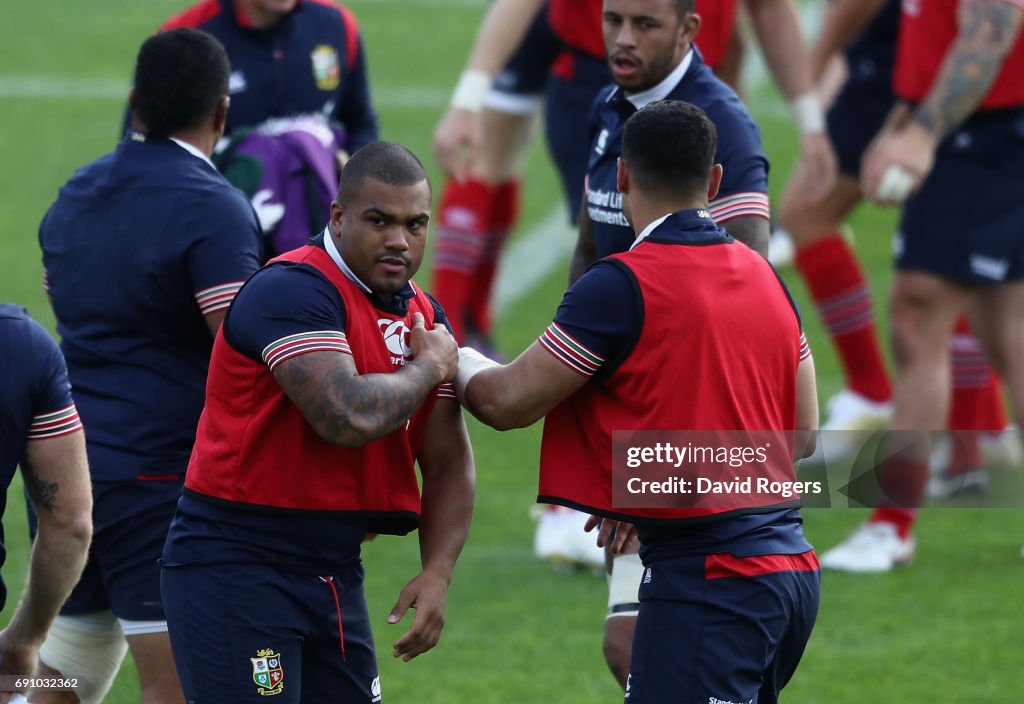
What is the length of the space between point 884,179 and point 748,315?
8.55ft

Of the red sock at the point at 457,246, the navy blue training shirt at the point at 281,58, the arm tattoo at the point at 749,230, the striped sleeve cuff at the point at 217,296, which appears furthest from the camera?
the red sock at the point at 457,246

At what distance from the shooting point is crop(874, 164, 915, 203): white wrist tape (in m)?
5.97

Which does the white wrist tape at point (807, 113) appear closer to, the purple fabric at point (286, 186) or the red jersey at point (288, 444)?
the purple fabric at point (286, 186)

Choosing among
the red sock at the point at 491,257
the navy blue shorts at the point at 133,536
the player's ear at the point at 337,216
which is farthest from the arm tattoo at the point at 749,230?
the red sock at the point at 491,257

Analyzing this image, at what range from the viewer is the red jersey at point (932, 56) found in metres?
6.16

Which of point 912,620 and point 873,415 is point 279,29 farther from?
point 873,415

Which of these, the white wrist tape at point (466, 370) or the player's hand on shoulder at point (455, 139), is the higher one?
the white wrist tape at point (466, 370)

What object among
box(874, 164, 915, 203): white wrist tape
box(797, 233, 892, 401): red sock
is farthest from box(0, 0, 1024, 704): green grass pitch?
box(874, 164, 915, 203): white wrist tape

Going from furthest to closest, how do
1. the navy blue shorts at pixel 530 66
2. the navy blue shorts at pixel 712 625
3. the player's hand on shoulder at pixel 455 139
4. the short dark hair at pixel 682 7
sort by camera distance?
the navy blue shorts at pixel 530 66, the player's hand on shoulder at pixel 455 139, the short dark hair at pixel 682 7, the navy blue shorts at pixel 712 625

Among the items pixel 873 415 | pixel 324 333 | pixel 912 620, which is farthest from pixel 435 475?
pixel 873 415

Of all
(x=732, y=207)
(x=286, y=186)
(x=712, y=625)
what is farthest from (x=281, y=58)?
(x=712, y=625)

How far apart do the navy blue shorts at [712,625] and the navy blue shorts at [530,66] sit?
15.6ft

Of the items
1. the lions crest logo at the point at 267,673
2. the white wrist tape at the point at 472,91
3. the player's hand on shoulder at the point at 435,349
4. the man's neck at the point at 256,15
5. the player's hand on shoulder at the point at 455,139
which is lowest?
the lions crest logo at the point at 267,673

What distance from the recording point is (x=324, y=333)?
11.4 ft
